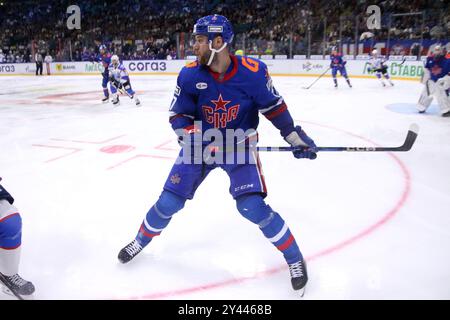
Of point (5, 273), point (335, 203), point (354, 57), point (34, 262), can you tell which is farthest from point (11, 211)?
point (354, 57)

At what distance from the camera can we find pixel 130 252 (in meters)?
2.18

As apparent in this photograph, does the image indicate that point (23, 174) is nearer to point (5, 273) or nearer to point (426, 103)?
point (5, 273)

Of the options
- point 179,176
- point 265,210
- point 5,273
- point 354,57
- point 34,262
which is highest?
point 354,57

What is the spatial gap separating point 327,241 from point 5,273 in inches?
70.6

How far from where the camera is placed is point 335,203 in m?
3.05

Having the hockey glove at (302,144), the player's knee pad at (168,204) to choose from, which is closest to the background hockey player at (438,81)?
the hockey glove at (302,144)

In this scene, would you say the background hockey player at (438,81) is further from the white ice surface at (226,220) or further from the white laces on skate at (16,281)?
the white laces on skate at (16,281)

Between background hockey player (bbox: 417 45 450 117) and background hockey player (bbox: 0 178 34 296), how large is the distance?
6.64m

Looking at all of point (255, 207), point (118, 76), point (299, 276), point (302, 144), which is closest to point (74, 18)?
point (118, 76)

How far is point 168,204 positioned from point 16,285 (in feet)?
2.71

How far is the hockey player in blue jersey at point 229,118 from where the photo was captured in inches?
72.6

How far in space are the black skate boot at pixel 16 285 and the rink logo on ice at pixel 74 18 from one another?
2293 cm

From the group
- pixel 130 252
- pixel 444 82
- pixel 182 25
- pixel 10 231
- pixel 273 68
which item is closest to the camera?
pixel 10 231

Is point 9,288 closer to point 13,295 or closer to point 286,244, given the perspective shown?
point 13,295
